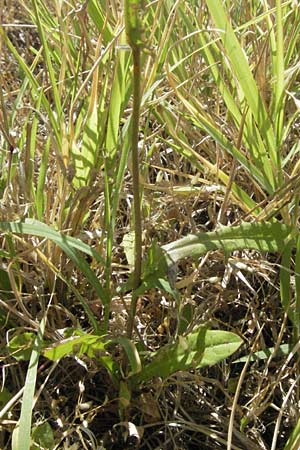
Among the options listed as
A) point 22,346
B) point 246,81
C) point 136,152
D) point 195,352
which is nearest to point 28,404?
point 22,346

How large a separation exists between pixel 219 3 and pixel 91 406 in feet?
1.80

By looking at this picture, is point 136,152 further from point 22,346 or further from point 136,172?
point 22,346

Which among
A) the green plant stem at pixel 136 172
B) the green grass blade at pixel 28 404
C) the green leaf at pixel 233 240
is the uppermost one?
the green plant stem at pixel 136 172

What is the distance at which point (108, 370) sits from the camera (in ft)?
2.97

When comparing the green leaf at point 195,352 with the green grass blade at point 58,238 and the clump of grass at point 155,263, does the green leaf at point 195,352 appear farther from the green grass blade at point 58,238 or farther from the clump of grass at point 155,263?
the green grass blade at point 58,238

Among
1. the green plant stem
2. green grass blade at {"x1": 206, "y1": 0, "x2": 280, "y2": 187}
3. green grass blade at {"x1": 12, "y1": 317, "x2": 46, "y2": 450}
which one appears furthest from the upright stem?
green grass blade at {"x1": 206, "y1": 0, "x2": 280, "y2": 187}

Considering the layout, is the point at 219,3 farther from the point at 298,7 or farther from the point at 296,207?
the point at 296,207

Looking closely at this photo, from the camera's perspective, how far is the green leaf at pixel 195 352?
2.80 ft

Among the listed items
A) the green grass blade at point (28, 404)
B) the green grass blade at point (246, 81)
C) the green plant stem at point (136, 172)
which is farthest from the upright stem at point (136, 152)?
the green grass blade at point (246, 81)

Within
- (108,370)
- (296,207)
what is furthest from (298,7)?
(108,370)

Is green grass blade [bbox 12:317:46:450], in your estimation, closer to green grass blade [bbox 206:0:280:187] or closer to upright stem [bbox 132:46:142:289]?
upright stem [bbox 132:46:142:289]

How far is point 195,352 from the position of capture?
863 mm

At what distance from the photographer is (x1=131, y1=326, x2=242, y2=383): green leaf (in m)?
0.85

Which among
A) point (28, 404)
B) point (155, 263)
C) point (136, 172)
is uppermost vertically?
point (136, 172)
